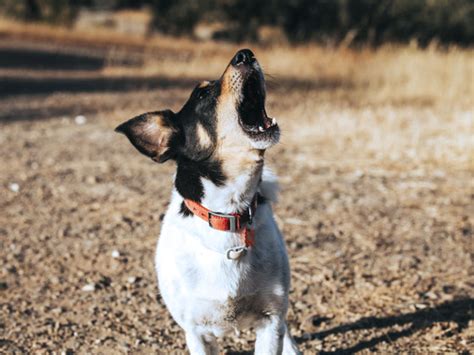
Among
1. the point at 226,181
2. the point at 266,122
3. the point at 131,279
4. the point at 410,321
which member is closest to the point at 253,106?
the point at 266,122

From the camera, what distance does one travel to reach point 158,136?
3.09m

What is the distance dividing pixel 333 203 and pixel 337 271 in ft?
5.09

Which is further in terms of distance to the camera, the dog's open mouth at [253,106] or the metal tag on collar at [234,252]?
the dog's open mouth at [253,106]

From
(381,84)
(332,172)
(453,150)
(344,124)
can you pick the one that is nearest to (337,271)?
(332,172)

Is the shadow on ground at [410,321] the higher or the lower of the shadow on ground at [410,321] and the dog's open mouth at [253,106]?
the lower

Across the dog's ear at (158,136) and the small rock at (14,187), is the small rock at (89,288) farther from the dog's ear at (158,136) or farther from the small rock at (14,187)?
the small rock at (14,187)

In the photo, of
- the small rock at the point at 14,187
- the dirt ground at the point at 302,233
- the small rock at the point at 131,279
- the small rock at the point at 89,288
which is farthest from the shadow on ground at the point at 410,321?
the small rock at the point at 14,187

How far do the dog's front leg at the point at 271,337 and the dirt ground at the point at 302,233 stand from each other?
0.64 metres

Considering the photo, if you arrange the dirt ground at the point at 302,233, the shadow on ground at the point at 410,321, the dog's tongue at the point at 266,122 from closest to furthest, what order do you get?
1. the dog's tongue at the point at 266,122
2. the shadow on ground at the point at 410,321
3. the dirt ground at the point at 302,233

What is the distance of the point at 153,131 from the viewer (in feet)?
10.1

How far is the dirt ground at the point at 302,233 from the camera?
3.75 metres

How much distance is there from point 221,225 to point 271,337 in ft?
1.76

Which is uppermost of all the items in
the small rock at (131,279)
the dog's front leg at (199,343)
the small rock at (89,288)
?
the dog's front leg at (199,343)

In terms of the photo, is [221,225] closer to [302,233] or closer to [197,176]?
[197,176]
